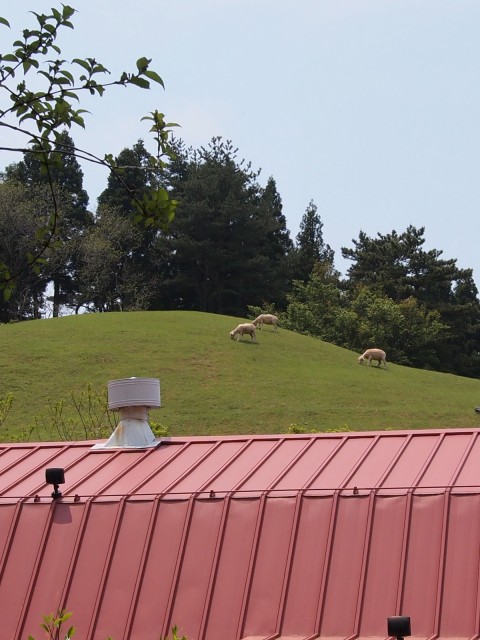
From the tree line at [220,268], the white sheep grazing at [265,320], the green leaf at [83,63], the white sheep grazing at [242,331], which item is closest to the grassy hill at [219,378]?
the white sheep grazing at [242,331]

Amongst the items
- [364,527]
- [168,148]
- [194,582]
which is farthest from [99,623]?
[168,148]

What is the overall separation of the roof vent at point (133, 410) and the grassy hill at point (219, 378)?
19129 millimetres

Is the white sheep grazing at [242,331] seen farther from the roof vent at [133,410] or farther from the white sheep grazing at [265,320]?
the roof vent at [133,410]

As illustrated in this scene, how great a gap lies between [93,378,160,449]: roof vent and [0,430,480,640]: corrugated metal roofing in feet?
2.43

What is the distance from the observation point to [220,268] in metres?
64.1

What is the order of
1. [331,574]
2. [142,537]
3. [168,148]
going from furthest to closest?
[142,537] < [331,574] < [168,148]

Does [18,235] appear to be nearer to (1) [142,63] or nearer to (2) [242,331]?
(2) [242,331]

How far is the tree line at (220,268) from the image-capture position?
2406 inches

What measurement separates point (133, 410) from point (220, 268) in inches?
2082

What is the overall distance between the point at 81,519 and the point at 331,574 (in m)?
2.17

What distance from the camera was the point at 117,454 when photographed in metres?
10.7

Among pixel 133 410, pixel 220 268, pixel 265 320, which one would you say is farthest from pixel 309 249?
pixel 133 410

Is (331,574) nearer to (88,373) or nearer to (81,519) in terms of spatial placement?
(81,519)

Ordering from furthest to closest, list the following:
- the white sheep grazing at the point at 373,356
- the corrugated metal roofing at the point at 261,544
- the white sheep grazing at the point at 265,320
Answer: the white sheep grazing at the point at 265,320, the white sheep grazing at the point at 373,356, the corrugated metal roofing at the point at 261,544
